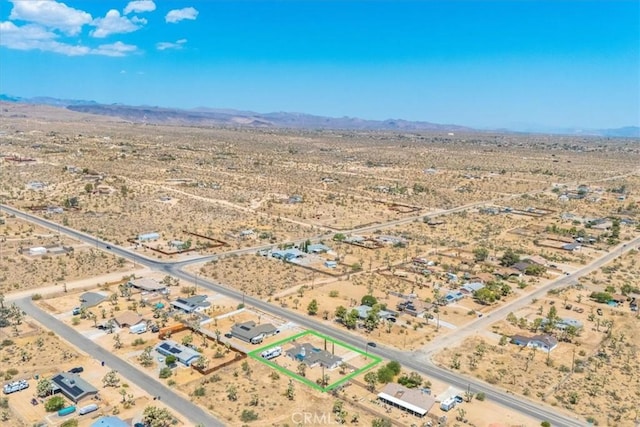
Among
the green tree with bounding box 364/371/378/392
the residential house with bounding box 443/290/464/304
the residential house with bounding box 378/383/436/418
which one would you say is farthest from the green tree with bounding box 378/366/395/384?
the residential house with bounding box 443/290/464/304

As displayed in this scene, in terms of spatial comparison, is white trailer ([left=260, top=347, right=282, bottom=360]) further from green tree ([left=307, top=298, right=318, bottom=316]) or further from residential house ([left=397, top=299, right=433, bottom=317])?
residential house ([left=397, top=299, right=433, bottom=317])

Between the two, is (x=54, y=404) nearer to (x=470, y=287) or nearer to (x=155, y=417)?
(x=155, y=417)

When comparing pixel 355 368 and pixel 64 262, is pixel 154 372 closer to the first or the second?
pixel 355 368

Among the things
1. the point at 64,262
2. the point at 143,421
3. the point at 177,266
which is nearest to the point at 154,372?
the point at 143,421

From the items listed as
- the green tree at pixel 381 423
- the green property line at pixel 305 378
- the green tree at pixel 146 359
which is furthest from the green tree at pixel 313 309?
the green tree at pixel 381 423

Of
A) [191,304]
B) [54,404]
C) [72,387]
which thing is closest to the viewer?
[54,404]

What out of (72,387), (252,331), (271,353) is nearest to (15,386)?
(72,387)

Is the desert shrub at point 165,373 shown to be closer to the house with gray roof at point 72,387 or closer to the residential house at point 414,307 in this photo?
the house with gray roof at point 72,387
